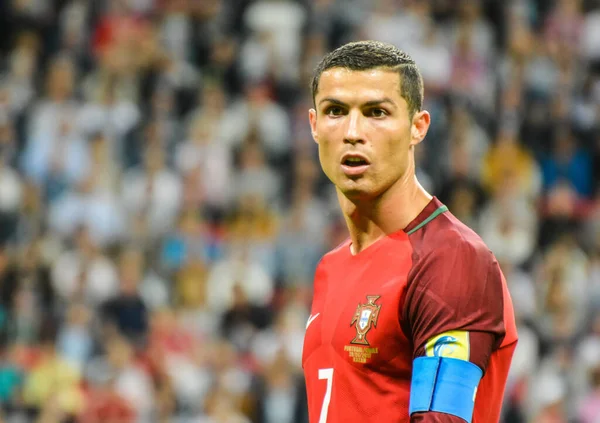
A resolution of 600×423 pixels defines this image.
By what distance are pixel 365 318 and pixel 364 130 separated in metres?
0.56

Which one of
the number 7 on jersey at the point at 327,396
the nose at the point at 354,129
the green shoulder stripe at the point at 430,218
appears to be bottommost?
the number 7 on jersey at the point at 327,396

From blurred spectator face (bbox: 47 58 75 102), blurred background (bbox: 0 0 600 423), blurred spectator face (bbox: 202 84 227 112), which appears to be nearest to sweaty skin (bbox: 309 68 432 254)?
blurred background (bbox: 0 0 600 423)

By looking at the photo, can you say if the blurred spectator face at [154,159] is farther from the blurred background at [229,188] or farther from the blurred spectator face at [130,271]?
the blurred spectator face at [130,271]

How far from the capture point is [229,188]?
38.9 ft

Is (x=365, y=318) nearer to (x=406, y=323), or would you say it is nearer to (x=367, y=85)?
(x=406, y=323)

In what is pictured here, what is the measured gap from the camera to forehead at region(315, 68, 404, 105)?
3133 millimetres

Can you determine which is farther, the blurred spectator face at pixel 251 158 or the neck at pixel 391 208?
the blurred spectator face at pixel 251 158

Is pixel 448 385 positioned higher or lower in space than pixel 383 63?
lower

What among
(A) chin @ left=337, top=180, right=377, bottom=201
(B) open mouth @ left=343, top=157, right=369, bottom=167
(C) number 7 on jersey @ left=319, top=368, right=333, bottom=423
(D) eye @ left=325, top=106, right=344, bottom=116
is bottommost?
(C) number 7 on jersey @ left=319, top=368, right=333, bottom=423

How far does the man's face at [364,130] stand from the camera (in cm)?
314

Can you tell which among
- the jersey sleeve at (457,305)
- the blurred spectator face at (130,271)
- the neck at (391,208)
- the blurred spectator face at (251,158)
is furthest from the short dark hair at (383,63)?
the blurred spectator face at (251,158)

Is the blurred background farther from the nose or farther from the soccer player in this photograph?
the nose

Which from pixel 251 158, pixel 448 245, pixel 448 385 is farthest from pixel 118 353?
pixel 448 385

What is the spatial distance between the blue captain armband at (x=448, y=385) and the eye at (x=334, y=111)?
0.83m
